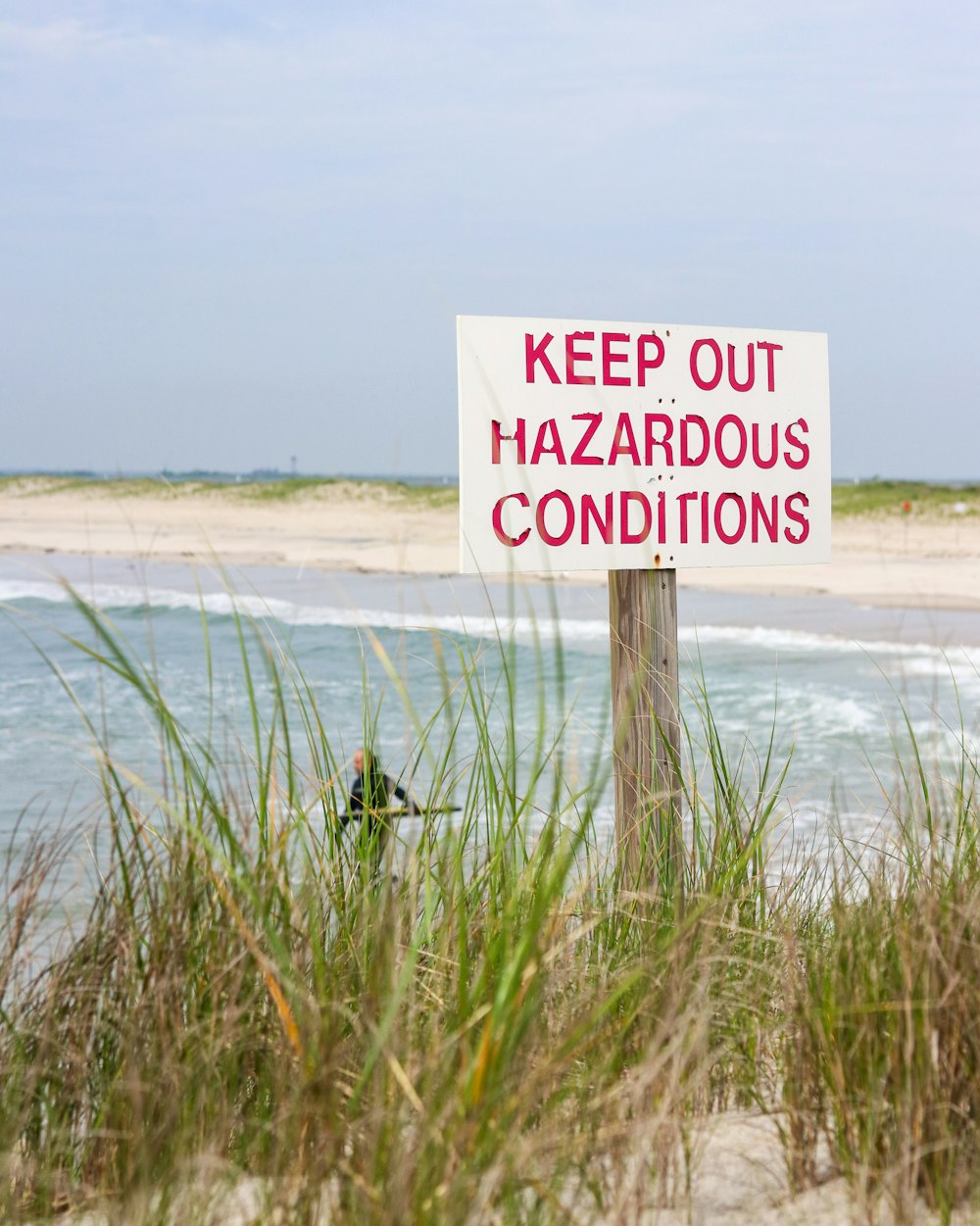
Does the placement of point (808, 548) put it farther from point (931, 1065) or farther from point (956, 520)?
point (956, 520)

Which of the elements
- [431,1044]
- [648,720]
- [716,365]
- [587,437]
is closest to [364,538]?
[716,365]

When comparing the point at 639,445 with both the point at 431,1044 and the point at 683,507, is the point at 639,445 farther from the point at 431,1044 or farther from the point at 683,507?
the point at 431,1044

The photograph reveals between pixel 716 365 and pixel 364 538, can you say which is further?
pixel 364 538

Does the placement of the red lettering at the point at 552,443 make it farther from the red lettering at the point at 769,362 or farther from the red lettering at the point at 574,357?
the red lettering at the point at 769,362

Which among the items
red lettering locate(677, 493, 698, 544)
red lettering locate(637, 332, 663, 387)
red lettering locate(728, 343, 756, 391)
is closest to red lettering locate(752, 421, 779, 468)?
red lettering locate(728, 343, 756, 391)

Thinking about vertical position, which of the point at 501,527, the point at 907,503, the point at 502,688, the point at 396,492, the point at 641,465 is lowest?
the point at 502,688

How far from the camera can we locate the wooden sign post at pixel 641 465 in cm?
296

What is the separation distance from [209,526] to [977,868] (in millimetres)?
43529

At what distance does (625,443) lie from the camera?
3.11m

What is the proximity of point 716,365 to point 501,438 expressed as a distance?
667 millimetres

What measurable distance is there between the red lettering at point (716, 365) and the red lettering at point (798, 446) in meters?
0.29

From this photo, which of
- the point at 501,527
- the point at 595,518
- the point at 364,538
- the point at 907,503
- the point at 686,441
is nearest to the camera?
the point at 501,527

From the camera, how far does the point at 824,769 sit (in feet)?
27.4

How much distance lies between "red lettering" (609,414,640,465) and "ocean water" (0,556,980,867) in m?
0.44
